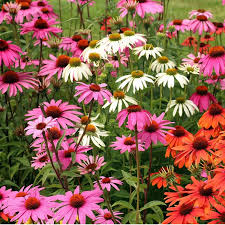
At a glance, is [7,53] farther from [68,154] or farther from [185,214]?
[185,214]

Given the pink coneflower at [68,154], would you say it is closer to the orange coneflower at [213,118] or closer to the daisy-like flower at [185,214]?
the daisy-like flower at [185,214]

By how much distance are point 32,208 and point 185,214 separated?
0.49 meters

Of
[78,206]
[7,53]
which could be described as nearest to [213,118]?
[78,206]

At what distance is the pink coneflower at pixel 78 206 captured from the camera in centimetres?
120

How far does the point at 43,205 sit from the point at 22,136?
2.76 feet

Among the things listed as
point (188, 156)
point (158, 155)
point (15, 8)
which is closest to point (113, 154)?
point (158, 155)

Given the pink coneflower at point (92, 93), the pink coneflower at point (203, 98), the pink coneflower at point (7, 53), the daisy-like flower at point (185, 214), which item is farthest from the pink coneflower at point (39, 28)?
the daisy-like flower at point (185, 214)

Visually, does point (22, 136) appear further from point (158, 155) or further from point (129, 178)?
point (129, 178)

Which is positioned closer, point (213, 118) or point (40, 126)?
point (40, 126)

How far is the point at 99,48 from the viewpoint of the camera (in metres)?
1.88

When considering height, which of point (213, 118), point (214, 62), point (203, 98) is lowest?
point (203, 98)

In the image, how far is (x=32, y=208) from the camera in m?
1.28

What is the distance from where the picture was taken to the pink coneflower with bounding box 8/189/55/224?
48.9 inches

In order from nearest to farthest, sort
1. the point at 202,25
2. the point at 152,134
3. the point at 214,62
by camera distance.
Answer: the point at 152,134
the point at 214,62
the point at 202,25
